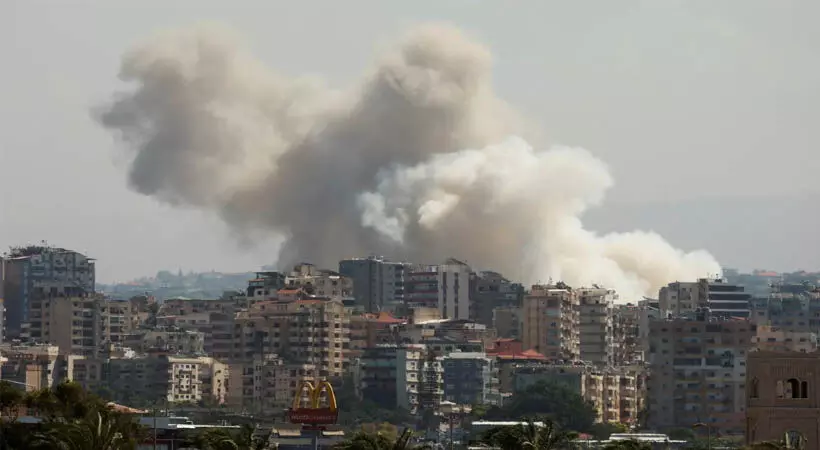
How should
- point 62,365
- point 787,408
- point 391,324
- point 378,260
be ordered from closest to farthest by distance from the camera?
point 787,408
point 62,365
point 391,324
point 378,260

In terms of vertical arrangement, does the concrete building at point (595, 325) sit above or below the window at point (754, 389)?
above

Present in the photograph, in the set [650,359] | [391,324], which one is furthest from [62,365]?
[650,359]

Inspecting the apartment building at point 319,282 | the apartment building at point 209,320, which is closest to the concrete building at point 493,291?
the apartment building at point 319,282

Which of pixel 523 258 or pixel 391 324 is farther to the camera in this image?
pixel 523 258

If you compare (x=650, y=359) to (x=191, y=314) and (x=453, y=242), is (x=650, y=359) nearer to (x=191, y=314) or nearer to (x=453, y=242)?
(x=453, y=242)

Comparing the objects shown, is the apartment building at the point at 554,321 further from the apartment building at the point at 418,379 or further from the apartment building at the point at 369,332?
the apartment building at the point at 418,379

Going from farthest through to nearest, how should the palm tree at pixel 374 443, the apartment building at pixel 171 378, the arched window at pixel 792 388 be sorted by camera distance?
the apartment building at pixel 171 378
the palm tree at pixel 374 443
the arched window at pixel 792 388

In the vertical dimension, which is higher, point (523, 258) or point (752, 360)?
point (523, 258)
